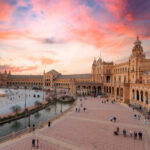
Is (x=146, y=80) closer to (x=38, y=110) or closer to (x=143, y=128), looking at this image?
(x=143, y=128)

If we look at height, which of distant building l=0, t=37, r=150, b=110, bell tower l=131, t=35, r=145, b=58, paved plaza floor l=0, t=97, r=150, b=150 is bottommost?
paved plaza floor l=0, t=97, r=150, b=150

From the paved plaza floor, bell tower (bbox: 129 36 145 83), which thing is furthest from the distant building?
the paved plaza floor

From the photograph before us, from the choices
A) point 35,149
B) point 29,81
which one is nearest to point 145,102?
point 35,149

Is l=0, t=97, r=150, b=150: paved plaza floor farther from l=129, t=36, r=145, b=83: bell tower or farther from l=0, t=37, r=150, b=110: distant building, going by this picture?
l=129, t=36, r=145, b=83: bell tower

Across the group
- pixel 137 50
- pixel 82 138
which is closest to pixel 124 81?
pixel 137 50

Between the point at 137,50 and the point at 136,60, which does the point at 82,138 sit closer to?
the point at 136,60

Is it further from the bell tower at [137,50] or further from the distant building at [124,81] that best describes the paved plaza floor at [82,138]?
the bell tower at [137,50]

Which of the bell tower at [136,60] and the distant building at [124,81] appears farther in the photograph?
the bell tower at [136,60]

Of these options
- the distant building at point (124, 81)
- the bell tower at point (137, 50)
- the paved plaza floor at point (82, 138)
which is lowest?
the paved plaza floor at point (82, 138)

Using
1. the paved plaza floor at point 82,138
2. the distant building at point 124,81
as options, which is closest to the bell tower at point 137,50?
the distant building at point 124,81

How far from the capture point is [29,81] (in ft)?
509

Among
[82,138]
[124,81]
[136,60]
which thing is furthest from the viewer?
[124,81]

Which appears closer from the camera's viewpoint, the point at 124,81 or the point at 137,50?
the point at 137,50

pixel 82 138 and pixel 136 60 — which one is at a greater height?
pixel 136 60
